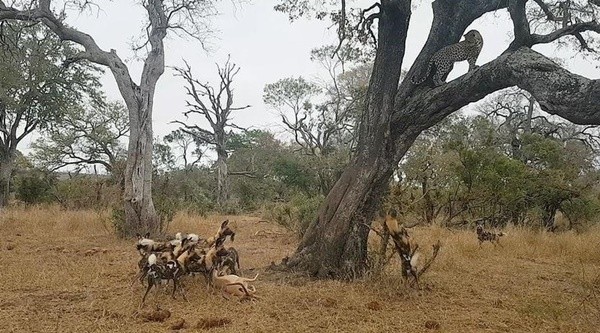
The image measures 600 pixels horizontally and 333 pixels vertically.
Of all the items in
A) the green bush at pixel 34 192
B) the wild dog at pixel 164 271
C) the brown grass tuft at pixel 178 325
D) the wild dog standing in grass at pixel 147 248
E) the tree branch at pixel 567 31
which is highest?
the tree branch at pixel 567 31

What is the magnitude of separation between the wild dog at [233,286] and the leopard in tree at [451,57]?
117 inches

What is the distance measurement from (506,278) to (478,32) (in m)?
2.91

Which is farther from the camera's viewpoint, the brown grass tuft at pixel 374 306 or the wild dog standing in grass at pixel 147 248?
the wild dog standing in grass at pixel 147 248

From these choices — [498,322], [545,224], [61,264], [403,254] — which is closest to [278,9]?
[403,254]

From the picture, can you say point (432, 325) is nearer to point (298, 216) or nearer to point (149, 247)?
point (149, 247)

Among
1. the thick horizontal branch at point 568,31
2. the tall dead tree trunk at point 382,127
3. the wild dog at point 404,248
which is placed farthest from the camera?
the thick horizontal branch at point 568,31

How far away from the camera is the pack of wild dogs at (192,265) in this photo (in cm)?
438

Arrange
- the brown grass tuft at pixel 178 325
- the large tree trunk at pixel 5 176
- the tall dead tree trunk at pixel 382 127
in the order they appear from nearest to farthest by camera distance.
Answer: the brown grass tuft at pixel 178 325 < the tall dead tree trunk at pixel 382 127 < the large tree trunk at pixel 5 176

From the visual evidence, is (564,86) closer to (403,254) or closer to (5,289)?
(403,254)

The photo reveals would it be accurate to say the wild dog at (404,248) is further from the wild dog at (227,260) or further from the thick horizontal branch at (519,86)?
the wild dog at (227,260)

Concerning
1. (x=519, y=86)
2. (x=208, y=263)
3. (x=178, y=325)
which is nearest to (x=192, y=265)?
(x=208, y=263)

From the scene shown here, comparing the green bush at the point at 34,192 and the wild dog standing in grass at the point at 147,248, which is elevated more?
the green bush at the point at 34,192

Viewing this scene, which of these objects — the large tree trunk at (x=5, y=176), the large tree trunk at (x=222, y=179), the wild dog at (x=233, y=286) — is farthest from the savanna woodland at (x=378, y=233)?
the large tree trunk at (x=222, y=179)

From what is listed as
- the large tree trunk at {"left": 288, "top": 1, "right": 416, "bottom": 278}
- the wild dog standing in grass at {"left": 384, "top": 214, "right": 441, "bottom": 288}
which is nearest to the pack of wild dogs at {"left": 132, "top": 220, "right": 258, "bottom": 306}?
the large tree trunk at {"left": 288, "top": 1, "right": 416, "bottom": 278}
